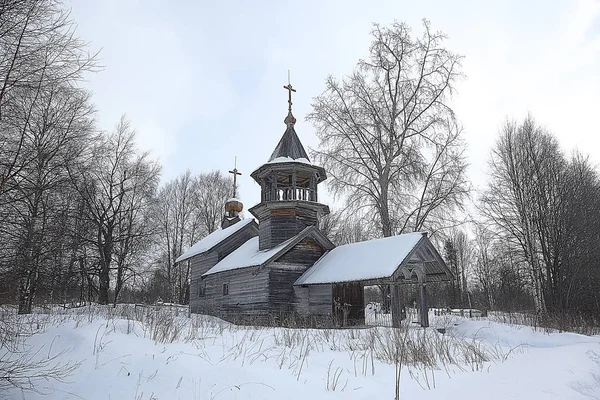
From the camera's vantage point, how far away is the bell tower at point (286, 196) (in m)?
20.7

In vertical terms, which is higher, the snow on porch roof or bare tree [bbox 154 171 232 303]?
bare tree [bbox 154 171 232 303]

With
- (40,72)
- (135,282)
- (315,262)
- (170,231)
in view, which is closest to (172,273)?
(170,231)

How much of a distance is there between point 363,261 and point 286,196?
6772mm

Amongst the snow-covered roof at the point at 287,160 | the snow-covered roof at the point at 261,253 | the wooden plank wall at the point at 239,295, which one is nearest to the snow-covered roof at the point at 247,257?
the snow-covered roof at the point at 261,253

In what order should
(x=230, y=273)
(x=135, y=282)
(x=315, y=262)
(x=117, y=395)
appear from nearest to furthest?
(x=117, y=395)
(x=315, y=262)
(x=230, y=273)
(x=135, y=282)

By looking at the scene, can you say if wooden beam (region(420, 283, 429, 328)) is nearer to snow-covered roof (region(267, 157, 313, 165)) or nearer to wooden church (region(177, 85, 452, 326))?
wooden church (region(177, 85, 452, 326))

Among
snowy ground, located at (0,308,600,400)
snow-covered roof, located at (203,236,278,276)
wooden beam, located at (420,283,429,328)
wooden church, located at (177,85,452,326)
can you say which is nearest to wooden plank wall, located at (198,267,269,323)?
wooden church, located at (177,85,452,326)

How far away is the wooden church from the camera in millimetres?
16250

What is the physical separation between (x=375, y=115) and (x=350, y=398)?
21435 mm

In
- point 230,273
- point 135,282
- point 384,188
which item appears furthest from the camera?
point 135,282

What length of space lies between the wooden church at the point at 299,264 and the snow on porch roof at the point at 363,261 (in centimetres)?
4

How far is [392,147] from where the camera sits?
24656 millimetres

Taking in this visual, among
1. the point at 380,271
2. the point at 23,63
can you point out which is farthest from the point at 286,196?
the point at 23,63

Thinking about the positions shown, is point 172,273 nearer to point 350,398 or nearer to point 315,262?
point 315,262
